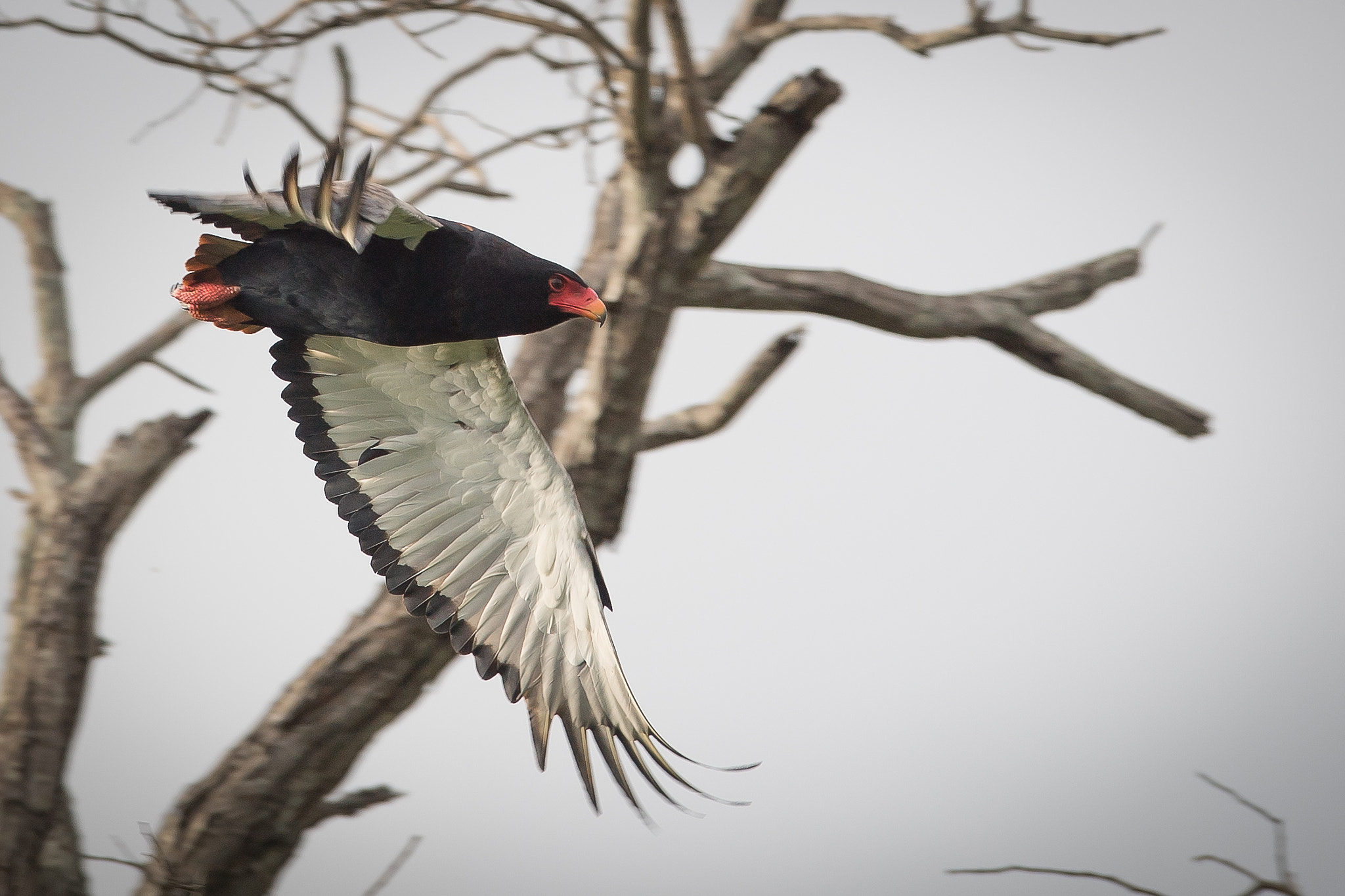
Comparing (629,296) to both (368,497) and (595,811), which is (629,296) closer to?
(368,497)

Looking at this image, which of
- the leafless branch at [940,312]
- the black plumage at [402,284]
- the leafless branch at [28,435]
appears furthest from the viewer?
the leafless branch at [28,435]

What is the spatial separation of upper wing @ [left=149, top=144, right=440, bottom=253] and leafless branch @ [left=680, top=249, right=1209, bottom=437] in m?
1.83

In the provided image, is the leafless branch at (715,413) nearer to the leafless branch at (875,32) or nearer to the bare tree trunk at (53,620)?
the leafless branch at (875,32)

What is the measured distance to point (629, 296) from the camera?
12.3 feet

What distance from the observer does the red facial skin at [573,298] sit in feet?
9.62

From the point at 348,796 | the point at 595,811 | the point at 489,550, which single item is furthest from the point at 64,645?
the point at 595,811

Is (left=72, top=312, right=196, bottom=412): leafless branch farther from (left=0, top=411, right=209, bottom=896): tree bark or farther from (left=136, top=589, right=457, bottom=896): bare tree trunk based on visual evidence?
(left=136, top=589, right=457, bottom=896): bare tree trunk

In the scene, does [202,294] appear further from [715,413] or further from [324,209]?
[715,413]

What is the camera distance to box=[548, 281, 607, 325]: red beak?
2.93 meters

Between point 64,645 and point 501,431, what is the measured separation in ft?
6.65

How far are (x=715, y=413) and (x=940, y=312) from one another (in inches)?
42.5

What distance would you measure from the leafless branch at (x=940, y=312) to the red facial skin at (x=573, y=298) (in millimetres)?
1424

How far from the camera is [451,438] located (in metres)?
3.63

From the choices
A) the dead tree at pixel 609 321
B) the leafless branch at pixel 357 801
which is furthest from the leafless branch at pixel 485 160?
the leafless branch at pixel 357 801
